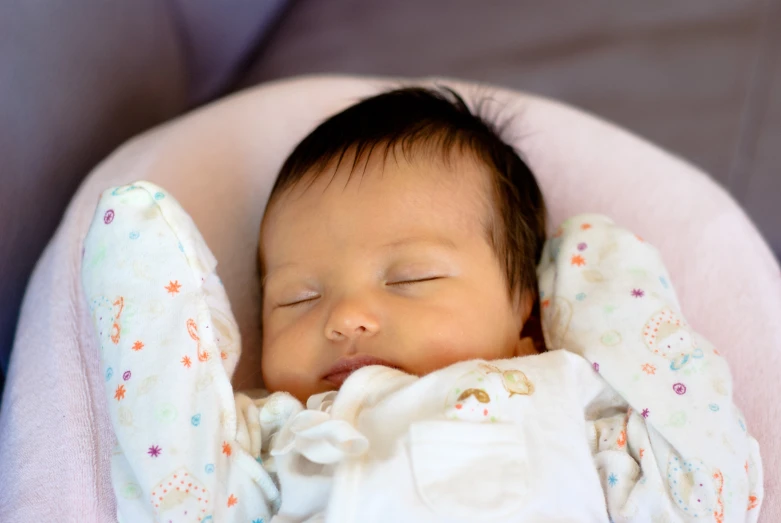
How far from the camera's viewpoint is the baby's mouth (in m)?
0.85

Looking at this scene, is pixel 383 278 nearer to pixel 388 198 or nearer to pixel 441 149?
pixel 388 198

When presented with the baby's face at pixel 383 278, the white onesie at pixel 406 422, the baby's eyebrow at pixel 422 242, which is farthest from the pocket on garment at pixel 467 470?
the baby's eyebrow at pixel 422 242

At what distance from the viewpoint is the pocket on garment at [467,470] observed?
693mm

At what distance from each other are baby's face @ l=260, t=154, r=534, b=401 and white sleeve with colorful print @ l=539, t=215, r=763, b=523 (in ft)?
0.32

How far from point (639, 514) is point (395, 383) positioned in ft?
0.96

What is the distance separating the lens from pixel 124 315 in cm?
83

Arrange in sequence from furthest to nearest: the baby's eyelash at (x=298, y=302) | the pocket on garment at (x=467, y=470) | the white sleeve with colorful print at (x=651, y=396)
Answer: the baby's eyelash at (x=298, y=302) < the white sleeve with colorful print at (x=651, y=396) < the pocket on garment at (x=467, y=470)

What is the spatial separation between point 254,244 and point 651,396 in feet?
2.04

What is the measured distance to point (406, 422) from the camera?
75 centimetres

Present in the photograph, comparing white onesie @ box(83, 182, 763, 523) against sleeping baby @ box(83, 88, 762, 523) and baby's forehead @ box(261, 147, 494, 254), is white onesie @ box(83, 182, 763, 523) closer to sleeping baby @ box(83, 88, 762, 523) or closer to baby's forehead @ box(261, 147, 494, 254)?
sleeping baby @ box(83, 88, 762, 523)

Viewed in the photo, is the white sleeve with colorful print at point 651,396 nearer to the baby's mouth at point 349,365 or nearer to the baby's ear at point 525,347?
the baby's ear at point 525,347

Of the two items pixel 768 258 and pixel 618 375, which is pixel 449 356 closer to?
pixel 618 375

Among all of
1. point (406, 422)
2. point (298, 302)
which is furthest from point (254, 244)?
point (406, 422)

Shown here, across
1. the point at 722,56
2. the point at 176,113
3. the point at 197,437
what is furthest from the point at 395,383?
the point at 722,56
